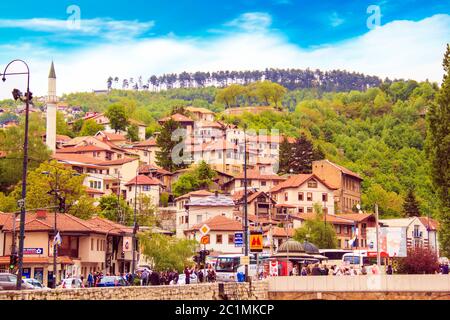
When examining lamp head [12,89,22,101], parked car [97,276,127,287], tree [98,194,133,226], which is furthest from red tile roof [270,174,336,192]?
lamp head [12,89,22,101]

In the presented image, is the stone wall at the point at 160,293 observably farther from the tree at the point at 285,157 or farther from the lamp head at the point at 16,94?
the tree at the point at 285,157

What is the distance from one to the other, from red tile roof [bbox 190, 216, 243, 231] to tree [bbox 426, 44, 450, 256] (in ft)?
159

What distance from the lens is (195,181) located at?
152m

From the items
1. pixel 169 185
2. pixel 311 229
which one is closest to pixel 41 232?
pixel 311 229

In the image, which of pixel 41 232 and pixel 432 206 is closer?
pixel 41 232

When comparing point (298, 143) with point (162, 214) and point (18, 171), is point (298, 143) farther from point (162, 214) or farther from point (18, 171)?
point (18, 171)

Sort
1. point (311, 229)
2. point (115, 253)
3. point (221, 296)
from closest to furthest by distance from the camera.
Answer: point (221, 296) → point (115, 253) → point (311, 229)

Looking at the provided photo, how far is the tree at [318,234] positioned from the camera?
370 ft

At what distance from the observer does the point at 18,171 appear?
123625 millimetres

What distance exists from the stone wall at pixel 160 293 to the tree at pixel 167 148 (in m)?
121

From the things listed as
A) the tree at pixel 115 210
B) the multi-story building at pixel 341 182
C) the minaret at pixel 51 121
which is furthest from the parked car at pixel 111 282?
the minaret at pixel 51 121
